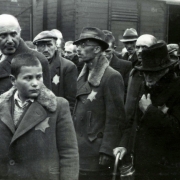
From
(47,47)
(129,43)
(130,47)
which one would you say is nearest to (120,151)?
(47,47)

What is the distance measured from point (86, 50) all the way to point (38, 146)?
1764mm

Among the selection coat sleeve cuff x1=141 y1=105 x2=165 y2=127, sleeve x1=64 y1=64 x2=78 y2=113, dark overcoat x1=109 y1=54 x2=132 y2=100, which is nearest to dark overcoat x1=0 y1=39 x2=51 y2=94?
coat sleeve cuff x1=141 y1=105 x2=165 y2=127

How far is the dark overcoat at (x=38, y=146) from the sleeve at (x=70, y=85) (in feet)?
7.67

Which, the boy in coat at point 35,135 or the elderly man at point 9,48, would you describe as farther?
the elderly man at point 9,48

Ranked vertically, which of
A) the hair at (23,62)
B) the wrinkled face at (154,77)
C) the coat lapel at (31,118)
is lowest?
the coat lapel at (31,118)

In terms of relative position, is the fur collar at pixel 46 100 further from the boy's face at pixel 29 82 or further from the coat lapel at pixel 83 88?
the coat lapel at pixel 83 88

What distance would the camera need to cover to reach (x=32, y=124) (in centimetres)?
304

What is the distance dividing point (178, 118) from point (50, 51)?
8.24 feet

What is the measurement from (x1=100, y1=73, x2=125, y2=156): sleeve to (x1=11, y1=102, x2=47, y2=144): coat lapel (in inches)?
50.0

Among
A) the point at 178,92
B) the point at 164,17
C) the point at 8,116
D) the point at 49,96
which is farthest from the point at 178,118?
the point at 164,17

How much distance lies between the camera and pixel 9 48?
4141 millimetres

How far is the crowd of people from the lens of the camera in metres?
3.04

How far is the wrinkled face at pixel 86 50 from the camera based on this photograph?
4.52m

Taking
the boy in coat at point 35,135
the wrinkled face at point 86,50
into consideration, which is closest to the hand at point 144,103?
the wrinkled face at point 86,50
